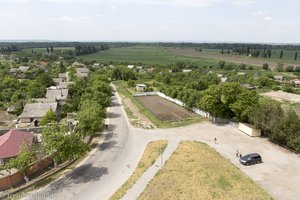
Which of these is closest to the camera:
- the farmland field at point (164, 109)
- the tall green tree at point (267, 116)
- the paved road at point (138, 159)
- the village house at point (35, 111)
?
the paved road at point (138, 159)

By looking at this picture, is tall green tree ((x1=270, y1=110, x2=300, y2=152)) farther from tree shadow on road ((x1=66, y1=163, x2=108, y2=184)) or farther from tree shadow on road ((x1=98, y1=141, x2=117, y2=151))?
tree shadow on road ((x1=66, y1=163, x2=108, y2=184))

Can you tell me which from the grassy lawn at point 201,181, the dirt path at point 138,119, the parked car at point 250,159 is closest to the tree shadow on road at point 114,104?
the dirt path at point 138,119

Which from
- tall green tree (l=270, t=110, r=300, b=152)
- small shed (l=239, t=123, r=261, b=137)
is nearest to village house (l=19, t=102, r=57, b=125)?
small shed (l=239, t=123, r=261, b=137)

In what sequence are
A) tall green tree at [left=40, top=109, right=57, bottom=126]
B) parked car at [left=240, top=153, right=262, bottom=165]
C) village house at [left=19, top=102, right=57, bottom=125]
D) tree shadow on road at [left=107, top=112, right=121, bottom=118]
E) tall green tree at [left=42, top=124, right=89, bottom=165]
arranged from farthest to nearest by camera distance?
tree shadow on road at [left=107, top=112, right=121, bottom=118]
village house at [left=19, top=102, right=57, bottom=125]
tall green tree at [left=40, top=109, right=57, bottom=126]
parked car at [left=240, top=153, right=262, bottom=165]
tall green tree at [left=42, top=124, right=89, bottom=165]

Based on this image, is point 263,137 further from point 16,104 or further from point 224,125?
point 16,104

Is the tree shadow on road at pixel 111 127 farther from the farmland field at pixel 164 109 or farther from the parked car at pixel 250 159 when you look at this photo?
the parked car at pixel 250 159

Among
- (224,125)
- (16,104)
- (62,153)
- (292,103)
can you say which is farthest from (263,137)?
(16,104)
